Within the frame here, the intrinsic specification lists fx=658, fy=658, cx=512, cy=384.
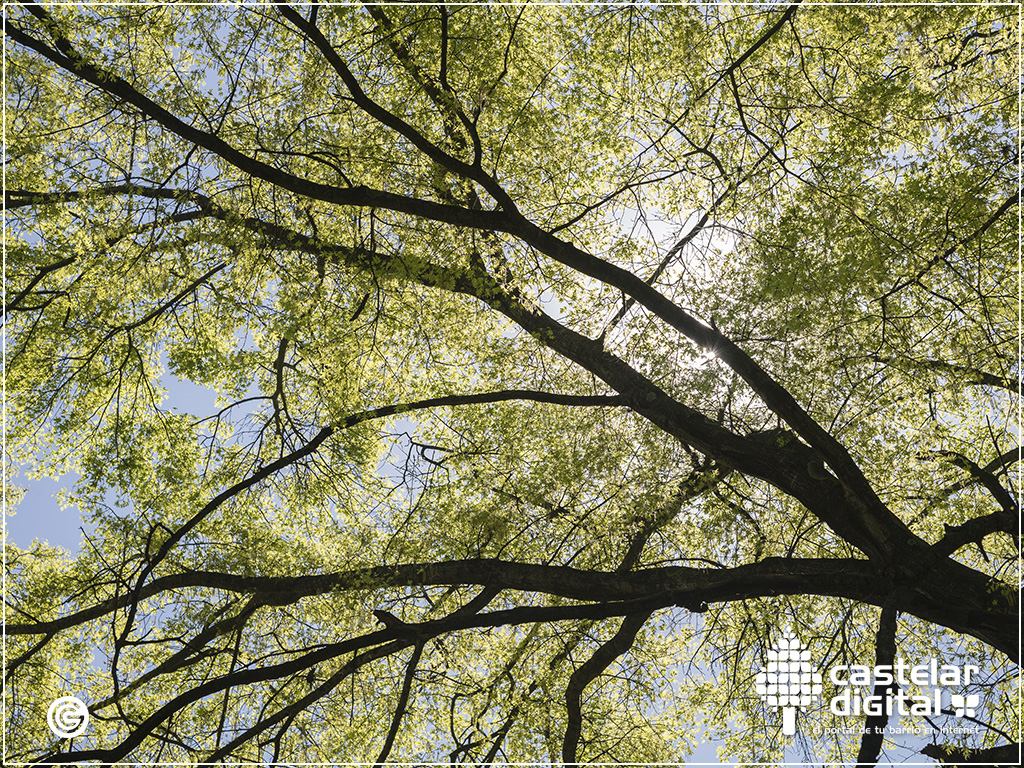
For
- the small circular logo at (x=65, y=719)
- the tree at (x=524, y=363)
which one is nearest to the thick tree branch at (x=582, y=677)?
the tree at (x=524, y=363)

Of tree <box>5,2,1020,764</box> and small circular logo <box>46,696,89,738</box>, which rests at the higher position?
tree <box>5,2,1020,764</box>

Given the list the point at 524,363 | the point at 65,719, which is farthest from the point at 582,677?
the point at 65,719

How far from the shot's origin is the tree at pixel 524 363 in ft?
22.9

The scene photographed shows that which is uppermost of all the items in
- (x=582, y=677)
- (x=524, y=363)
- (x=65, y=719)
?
(x=524, y=363)

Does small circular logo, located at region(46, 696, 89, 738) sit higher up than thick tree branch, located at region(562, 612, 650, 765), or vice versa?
thick tree branch, located at region(562, 612, 650, 765)

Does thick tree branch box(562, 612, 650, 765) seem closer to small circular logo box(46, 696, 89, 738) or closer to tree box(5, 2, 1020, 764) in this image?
tree box(5, 2, 1020, 764)

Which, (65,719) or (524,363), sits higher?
(524,363)

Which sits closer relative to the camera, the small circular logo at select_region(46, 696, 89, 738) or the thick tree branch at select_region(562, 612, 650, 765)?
the thick tree branch at select_region(562, 612, 650, 765)

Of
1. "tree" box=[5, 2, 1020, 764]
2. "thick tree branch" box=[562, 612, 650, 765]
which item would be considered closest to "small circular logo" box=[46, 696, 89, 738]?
"tree" box=[5, 2, 1020, 764]

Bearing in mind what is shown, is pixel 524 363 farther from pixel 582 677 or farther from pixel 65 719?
pixel 65 719

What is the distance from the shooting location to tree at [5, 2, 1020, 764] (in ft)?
22.9

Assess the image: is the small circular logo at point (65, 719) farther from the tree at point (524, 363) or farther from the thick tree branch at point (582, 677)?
the thick tree branch at point (582, 677)

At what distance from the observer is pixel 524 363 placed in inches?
392

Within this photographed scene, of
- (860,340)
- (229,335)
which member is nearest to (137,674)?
(229,335)
